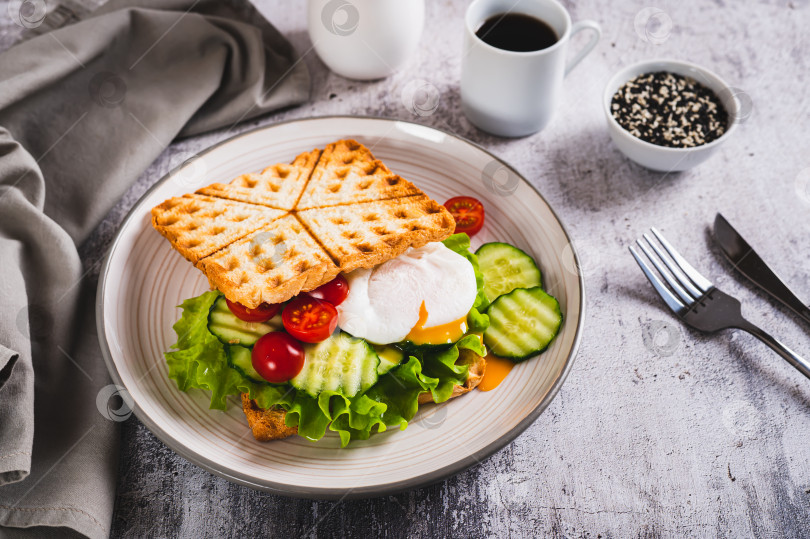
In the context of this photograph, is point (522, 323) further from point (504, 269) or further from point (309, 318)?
point (309, 318)

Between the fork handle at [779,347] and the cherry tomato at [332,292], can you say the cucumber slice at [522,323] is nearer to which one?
the cherry tomato at [332,292]

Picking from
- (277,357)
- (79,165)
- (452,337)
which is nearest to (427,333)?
(452,337)

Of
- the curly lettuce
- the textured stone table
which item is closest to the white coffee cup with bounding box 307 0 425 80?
the textured stone table

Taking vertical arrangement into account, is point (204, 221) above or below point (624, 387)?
above

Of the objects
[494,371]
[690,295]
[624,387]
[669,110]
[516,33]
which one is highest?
[516,33]

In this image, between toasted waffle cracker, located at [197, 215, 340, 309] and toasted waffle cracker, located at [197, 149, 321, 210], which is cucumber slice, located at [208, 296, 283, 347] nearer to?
toasted waffle cracker, located at [197, 215, 340, 309]

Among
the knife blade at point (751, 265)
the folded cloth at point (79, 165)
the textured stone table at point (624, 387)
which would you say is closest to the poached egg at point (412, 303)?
the textured stone table at point (624, 387)

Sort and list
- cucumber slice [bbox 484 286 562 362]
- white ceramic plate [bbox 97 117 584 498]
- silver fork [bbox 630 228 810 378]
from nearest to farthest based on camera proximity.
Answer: white ceramic plate [bbox 97 117 584 498] < cucumber slice [bbox 484 286 562 362] < silver fork [bbox 630 228 810 378]
